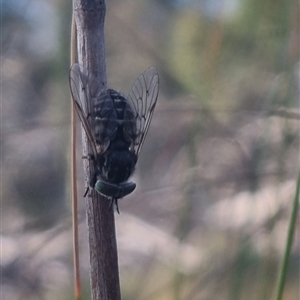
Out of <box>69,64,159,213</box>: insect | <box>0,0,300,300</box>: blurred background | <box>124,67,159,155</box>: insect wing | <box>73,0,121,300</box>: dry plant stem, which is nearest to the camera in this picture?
<box>73,0,121,300</box>: dry plant stem

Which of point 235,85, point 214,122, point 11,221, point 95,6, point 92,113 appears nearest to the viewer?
point 95,6

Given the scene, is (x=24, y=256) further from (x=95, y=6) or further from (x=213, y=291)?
(x=95, y=6)

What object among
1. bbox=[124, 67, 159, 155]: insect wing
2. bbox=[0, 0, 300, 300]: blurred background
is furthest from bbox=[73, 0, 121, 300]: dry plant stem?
bbox=[0, 0, 300, 300]: blurred background

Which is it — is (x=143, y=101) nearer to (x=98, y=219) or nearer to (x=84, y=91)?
(x=84, y=91)

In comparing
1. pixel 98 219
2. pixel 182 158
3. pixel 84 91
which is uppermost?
pixel 84 91

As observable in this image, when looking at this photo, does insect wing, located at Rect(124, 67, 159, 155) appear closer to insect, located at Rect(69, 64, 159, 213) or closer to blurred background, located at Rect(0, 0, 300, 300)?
insect, located at Rect(69, 64, 159, 213)

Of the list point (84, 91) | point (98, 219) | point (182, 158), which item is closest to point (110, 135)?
point (84, 91)

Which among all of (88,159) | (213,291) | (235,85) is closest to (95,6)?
(88,159)
